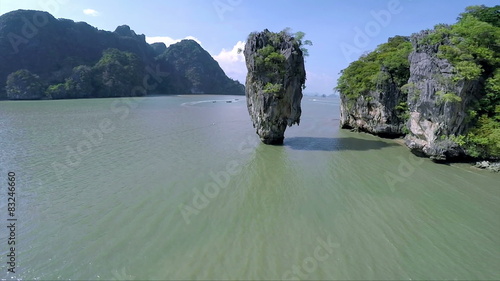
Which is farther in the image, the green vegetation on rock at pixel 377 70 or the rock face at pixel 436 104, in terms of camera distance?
the green vegetation on rock at pixel 377 70

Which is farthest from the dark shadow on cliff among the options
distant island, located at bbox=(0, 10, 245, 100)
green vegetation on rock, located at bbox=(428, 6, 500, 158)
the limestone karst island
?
distant island, located at bbox=(0, 10, 245, 100)

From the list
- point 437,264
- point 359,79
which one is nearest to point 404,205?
point 437,264

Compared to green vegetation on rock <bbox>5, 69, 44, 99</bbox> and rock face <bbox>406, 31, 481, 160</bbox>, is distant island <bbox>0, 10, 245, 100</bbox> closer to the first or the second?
green vegetation on rock <bbox>5, 69, 44, 99</bbox>

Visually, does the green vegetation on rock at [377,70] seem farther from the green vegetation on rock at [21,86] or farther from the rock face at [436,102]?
the green vegetation on rock at [21,86]

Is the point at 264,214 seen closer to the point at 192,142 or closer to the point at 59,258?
the point at 59,258

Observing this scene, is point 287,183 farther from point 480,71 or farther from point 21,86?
point 21,86

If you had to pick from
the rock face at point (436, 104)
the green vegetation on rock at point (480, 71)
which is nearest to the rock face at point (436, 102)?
the rock face at point (436, 104)
